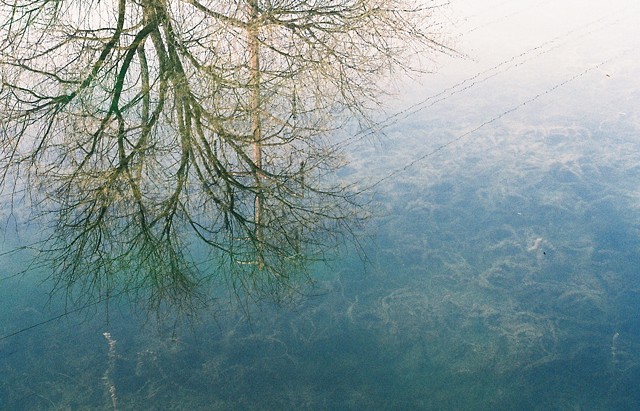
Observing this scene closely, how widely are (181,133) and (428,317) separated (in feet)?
11.4

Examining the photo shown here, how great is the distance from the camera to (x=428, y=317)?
19.1ft

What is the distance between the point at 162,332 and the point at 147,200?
1573mm

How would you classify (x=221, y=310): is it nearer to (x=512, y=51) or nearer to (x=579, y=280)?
(x=579, y=280)

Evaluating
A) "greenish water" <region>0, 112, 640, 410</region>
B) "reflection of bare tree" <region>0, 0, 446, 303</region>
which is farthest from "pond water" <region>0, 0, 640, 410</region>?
"reflection of bare tree" <region>0, 0, 446, 303</region>

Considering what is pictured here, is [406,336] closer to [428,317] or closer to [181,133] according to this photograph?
[428,317]

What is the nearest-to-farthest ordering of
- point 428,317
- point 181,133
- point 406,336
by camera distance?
point 406,336, point 428,317, point 181,133

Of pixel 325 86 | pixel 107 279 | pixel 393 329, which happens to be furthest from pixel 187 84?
pixel 393 329

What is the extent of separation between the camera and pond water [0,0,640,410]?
504cm

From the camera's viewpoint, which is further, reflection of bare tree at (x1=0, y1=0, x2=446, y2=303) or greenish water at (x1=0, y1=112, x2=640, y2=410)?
reflection of bare tree at (x1=0, y1=0, x2=446, y2=303)

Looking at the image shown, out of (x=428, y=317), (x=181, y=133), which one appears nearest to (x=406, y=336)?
(x=428, y=317)

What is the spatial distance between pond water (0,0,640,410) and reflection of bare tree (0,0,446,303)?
20.6 inches

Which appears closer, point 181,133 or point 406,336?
point 406,336

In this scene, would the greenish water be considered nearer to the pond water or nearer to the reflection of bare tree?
the pond water

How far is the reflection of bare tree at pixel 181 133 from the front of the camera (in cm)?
622
